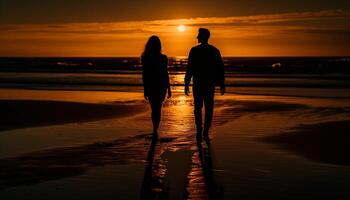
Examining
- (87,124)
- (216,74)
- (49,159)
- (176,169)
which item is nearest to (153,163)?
(176,169)

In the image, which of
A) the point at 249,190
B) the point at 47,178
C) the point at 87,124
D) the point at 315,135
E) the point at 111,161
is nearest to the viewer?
the point at 249,190

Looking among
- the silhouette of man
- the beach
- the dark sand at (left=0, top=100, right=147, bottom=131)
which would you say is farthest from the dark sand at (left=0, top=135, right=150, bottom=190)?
the dark sand at (left=0, top=100, right=147, bottom=131)

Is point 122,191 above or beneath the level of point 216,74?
beneath

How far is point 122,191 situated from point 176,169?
140 centimetres

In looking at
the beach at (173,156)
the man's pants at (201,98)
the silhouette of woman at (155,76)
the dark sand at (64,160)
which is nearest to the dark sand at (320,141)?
the beach at (173,156)

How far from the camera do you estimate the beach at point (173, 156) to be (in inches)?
263

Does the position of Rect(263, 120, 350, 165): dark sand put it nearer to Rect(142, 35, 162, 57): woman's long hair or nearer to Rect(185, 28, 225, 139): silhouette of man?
Rect(185, 28, 225, 139): silhouette of man

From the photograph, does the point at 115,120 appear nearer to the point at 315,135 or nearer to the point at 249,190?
the point at 315,135

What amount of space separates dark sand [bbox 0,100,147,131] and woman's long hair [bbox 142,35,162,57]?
3.87 meters

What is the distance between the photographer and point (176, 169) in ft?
25.7

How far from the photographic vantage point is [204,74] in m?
10.7

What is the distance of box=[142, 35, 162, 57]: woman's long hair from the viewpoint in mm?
11062

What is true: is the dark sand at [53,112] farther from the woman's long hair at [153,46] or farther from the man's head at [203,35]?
the man's head at [203,35]

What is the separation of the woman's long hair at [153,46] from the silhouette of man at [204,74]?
0.73m
